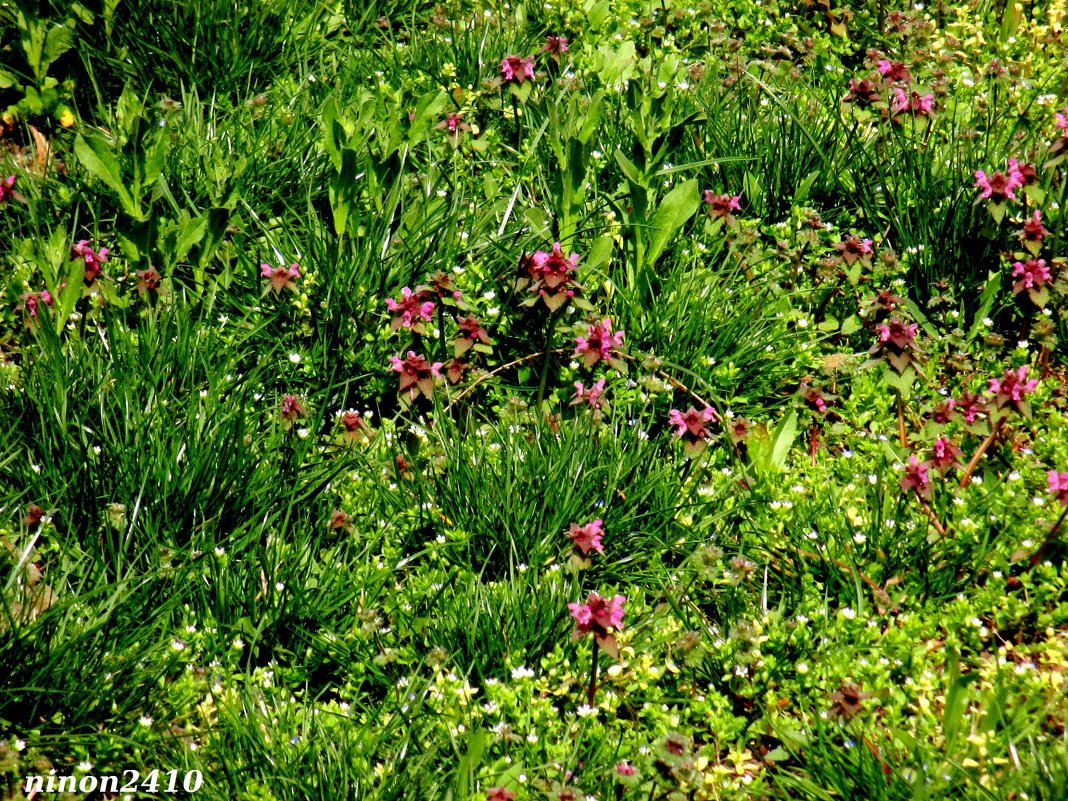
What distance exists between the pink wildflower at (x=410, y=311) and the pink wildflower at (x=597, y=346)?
0.45 meters

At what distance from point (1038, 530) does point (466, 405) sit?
5.27 feet

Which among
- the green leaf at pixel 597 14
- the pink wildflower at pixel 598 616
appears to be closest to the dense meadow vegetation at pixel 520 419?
the pink wildflower at pixel 598 616

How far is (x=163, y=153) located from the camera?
134 inches

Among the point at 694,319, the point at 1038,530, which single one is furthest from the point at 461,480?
the point at 1038,530

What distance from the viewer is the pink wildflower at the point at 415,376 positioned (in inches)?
123

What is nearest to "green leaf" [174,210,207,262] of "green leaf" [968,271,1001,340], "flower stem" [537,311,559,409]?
"flower stem" [537,311,559,409]

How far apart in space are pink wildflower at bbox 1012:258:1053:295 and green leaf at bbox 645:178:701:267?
3.32 ft

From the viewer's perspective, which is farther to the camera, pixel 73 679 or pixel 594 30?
pixel 594 30

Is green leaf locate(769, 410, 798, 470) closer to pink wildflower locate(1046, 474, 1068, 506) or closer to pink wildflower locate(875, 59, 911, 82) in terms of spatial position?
pink wildflower locate(1046, 474, 1068, 506)

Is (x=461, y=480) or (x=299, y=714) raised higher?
(x=461, y=480)

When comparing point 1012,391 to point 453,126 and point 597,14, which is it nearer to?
point 453,126

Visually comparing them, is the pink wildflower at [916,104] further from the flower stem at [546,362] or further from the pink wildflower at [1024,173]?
the flower stem at [546,362]

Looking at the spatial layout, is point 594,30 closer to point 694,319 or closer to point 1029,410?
point 694,319

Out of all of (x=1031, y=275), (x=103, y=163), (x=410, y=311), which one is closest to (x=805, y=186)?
(x=1031, y=275)
